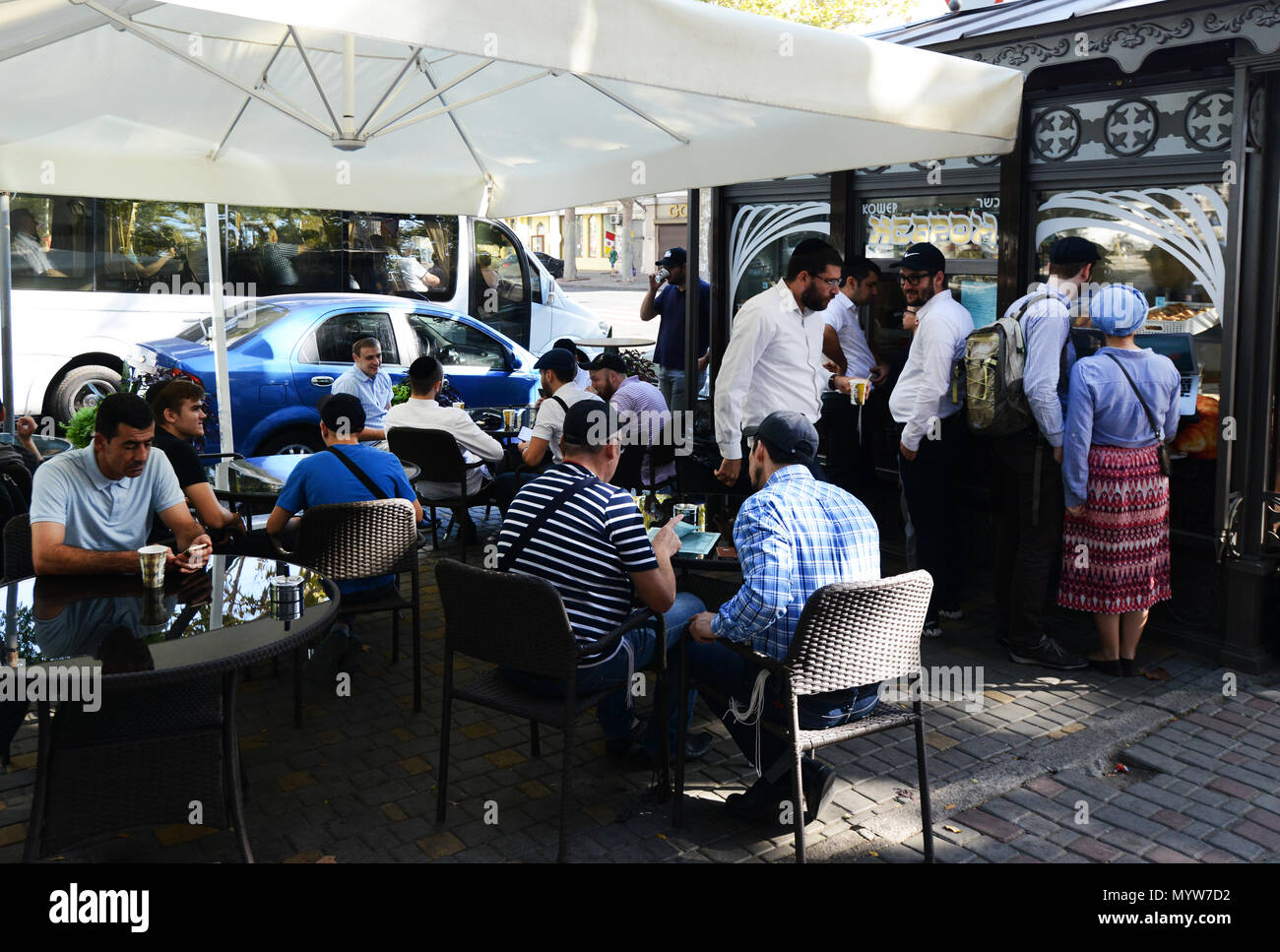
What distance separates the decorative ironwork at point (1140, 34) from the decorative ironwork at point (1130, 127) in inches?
20.6

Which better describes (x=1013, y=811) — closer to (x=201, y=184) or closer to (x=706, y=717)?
(x=706, y=717)

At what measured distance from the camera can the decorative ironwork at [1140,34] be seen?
5.20 meters

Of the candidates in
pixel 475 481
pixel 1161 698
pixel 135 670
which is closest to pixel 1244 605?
pixel 1161 698

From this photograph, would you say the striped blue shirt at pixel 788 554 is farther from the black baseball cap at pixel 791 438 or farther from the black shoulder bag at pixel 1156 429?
the black shoulder bag at pixel 1156 429

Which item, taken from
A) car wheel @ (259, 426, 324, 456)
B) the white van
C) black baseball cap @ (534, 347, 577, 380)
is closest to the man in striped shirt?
black baseball cap @ (534, 347, 577, 380)

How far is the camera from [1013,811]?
13.7 feet

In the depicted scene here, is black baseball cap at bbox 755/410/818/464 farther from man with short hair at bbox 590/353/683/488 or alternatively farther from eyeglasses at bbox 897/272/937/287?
man with short hair at bbox 590/353/683/488

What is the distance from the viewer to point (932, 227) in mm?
7094

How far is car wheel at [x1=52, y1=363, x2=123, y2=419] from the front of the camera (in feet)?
40.0

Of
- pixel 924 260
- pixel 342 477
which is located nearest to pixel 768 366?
pixel 924 260

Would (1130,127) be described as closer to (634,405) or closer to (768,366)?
(768,366)

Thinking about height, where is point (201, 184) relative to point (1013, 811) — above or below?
above

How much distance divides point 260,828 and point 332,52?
13.4ft

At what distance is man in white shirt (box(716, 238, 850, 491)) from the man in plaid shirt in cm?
196
